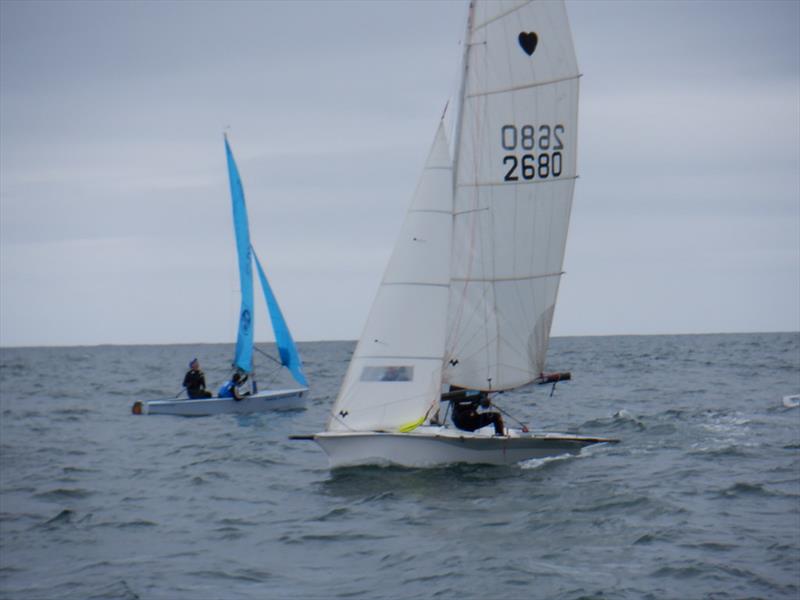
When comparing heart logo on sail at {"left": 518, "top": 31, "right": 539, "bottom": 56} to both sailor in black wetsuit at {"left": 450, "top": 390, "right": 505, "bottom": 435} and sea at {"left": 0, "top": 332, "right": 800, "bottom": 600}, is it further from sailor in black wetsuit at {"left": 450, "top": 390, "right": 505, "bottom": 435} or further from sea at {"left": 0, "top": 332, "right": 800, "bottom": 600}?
sea at {"left": 0, "top": 332, "right": 800, "bottom": 600}

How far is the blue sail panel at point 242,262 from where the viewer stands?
33.1m

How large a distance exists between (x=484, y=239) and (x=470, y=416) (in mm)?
3297

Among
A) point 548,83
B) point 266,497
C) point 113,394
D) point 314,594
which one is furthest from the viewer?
point 113,394

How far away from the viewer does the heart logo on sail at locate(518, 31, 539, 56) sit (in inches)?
725

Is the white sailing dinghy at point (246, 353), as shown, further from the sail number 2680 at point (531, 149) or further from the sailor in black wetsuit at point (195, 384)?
the sail number 2680 at point (531, 149)

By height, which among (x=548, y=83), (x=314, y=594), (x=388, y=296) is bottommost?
(x=314, y=594)

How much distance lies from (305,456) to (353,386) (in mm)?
5356

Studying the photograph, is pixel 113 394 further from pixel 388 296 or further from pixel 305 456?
pixel 388 296

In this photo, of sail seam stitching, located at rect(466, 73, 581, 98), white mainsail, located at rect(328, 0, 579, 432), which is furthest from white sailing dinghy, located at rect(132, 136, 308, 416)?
sail seam stitching, located at rect(466, 73, 581, 98)

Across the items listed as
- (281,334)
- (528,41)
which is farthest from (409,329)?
(281,334)

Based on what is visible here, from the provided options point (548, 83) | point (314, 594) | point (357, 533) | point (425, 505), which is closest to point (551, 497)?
point (425, 505)

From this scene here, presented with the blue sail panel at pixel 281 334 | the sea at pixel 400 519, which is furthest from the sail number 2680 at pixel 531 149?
the blue sail panel at pixel 281 334

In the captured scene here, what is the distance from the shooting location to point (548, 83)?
736 inches

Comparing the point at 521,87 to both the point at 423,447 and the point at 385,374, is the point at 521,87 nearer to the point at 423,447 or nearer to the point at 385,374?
the point at 385,374
